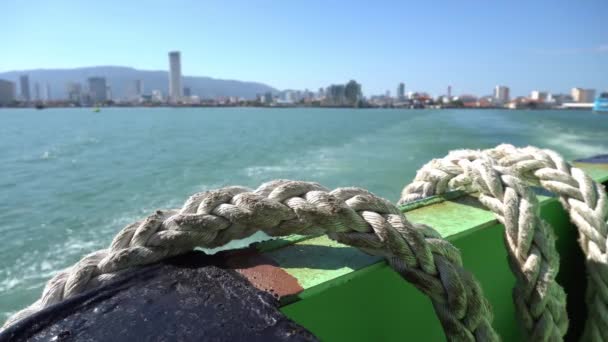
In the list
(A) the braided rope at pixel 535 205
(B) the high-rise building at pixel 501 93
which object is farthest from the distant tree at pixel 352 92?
(A) the braided rope at pixel 535 205

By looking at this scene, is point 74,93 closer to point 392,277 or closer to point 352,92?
point 352,92

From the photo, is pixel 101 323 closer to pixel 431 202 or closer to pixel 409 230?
pixel 409 230

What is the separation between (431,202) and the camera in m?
1.85

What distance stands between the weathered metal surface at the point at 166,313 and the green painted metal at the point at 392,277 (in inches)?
5.7

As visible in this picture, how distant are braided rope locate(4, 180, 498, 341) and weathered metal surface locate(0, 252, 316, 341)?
0.09 metres

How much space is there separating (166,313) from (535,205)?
48.1 inches

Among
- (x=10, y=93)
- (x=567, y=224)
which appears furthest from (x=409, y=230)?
(x=10, y=93)

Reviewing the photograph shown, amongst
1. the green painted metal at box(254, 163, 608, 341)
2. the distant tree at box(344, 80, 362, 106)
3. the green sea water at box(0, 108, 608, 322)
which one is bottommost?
the green sea water at box(0, 108, 608, 322)

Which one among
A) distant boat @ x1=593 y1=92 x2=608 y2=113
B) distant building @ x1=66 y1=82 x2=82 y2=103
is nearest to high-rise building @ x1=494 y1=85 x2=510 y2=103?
distant boat @ x1=593 y1=92 x2=608 y2=113

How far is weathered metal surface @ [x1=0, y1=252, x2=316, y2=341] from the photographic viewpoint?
864 mm

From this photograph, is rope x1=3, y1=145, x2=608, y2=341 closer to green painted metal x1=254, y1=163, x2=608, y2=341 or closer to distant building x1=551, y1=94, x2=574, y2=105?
green painted metal x1=254, y1=163, x2=608, y2=341

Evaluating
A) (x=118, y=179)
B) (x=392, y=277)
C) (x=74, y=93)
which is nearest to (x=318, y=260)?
(x=392, y=277)

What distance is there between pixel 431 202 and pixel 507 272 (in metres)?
0.41

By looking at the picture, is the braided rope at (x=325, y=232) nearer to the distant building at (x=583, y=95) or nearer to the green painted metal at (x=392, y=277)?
the green painted metal at (x=392, y=277)
